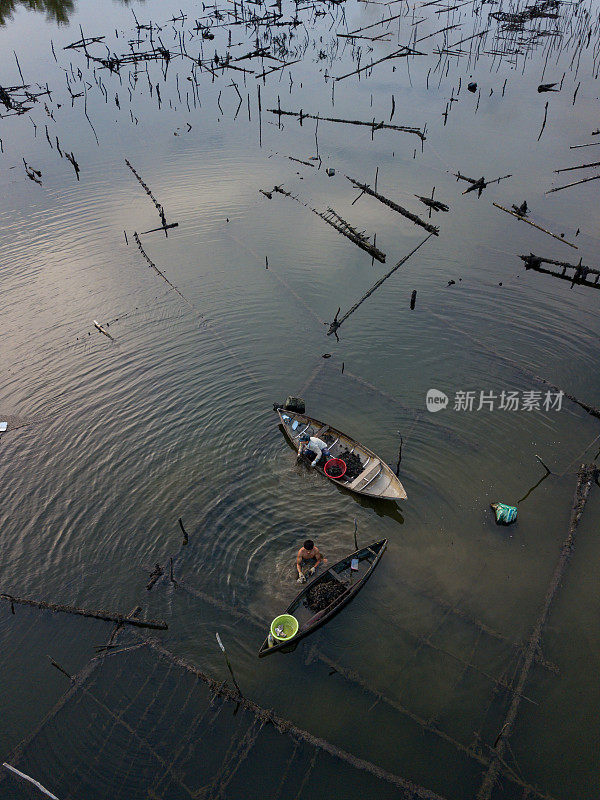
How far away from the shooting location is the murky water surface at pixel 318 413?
1170 cm

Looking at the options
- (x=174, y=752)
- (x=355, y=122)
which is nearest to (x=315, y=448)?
(x=174, y=752)

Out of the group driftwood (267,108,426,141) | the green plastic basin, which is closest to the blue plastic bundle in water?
the green plastic basin

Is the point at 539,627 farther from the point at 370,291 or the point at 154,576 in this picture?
the point at 370,291

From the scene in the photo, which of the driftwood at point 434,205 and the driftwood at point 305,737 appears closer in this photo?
the driftwood at point 305,737

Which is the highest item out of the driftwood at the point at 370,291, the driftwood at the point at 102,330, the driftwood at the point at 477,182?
the driftwood at the point at 477,182

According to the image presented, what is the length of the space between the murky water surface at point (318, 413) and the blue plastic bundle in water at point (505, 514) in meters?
0.30

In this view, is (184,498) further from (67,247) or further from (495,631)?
(67,247)

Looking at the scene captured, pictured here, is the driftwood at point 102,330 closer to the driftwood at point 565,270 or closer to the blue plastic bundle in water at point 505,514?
the blue plastic bundle in water at point 505,514

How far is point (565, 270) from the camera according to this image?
2481 centimetres

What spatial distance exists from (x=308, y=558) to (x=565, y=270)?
70.3 ft

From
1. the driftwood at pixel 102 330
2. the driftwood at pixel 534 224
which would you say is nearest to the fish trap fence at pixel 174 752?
the driftwood at pixel 102 330

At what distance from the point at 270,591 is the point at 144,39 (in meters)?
76.9

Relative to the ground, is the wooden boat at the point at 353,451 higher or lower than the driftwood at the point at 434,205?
lower

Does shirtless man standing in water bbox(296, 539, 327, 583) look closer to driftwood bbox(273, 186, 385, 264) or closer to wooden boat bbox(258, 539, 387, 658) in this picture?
wooden boat bbox(258, 539, 387, 658)
